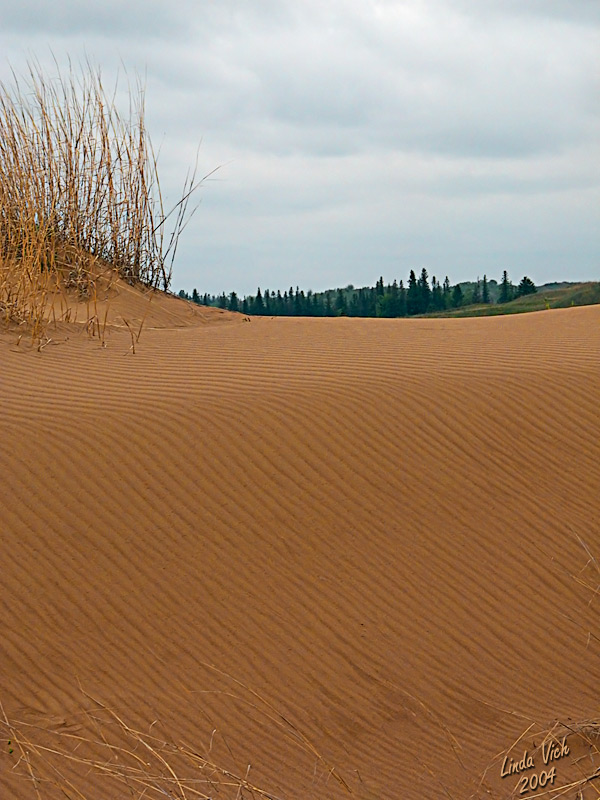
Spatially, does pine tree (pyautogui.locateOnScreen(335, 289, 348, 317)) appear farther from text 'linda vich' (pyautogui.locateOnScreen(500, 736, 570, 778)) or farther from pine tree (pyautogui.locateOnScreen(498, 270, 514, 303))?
text 'linda vich' (pyautogui.locateOnScreen(500, 736, 570, 778))

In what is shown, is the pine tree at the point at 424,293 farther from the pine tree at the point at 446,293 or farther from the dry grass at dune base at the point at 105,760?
the dry grass at dune base at the point at 105,760

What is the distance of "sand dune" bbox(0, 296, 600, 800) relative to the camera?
13.5 feet

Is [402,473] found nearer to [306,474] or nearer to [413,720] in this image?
[306,474]

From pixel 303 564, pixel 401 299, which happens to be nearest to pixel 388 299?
pixel 401 299

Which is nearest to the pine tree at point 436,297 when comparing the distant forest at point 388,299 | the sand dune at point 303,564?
the distant forest at point 388,299

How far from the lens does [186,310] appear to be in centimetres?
1303

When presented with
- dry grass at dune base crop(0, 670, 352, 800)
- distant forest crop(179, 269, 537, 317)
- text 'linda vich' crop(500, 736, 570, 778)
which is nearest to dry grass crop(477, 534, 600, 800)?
text 'linda vich' crop(500, 736, 570, 778)

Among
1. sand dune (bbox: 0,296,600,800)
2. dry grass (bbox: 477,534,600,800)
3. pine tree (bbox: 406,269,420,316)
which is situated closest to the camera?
dry grass (bbox: 477,534,600,800)

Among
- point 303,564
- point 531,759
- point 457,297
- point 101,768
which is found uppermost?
point 457,297

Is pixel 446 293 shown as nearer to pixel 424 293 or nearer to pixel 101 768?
pixel 424 293

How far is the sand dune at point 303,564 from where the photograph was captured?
4.11 metres

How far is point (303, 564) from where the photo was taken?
5.16 meters

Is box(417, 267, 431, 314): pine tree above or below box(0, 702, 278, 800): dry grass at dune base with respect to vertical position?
above

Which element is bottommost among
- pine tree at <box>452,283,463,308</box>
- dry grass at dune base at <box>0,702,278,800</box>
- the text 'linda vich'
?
A: the text 'linda vich'
